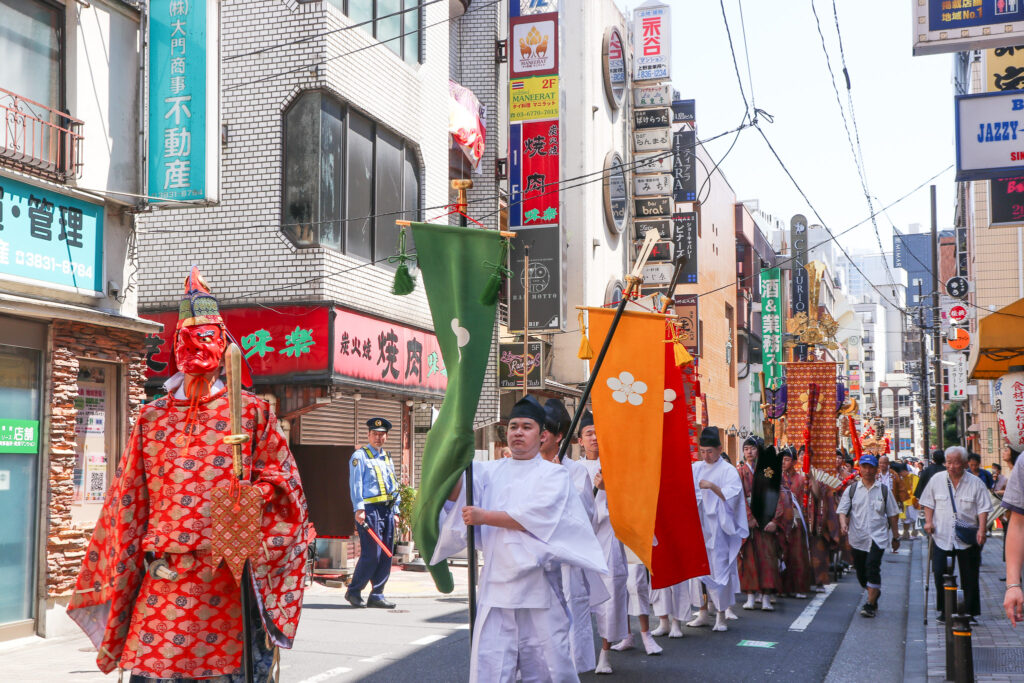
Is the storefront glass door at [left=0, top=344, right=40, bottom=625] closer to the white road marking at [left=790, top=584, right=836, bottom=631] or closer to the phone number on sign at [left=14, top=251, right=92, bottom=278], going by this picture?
the phone number on sign at [left=14, top=251, right=92, bottom=278]

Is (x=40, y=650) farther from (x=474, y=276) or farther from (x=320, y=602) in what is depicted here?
(x=474, y=276)

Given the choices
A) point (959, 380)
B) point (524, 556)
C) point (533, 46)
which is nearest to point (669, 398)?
point (524, 556)

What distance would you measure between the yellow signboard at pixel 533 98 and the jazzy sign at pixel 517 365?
15.7ft

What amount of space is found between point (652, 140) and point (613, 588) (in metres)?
23.4

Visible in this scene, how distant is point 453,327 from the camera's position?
643 cm

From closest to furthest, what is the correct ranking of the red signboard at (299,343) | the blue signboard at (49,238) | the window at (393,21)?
the blue signboard at (49,238), the red signboard at (299,343), the window at (393,21)

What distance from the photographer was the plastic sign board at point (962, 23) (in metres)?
10.2

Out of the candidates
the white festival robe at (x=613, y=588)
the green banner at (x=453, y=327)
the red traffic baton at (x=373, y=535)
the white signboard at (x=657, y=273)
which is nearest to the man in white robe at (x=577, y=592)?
the green banner at (x=453, y=327)

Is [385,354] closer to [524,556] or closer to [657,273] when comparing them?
[524,556]

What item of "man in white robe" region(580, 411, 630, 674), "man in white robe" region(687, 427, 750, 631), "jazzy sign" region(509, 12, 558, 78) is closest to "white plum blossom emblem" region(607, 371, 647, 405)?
"man in white robe" region(580, 411, 630, 674)

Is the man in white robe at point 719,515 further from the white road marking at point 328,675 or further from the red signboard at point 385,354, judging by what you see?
the red signboard at point 385,354

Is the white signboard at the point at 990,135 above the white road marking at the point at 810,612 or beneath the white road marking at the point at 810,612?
above

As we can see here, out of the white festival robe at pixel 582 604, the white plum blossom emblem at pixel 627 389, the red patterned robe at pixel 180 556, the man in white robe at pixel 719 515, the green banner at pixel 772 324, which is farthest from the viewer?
the green banner at pixel 772 324

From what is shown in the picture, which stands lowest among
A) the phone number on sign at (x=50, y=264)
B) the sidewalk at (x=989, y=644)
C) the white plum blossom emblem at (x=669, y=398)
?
the sidewalk at (x=989, y=644)
